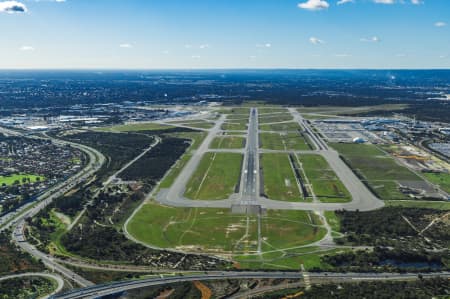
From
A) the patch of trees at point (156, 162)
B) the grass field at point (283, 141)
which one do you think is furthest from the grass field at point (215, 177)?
the grass field at point (283, 141)

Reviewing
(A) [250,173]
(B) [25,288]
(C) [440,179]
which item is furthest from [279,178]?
(B) [25,288]

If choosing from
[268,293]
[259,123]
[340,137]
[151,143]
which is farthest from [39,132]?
[268,293]

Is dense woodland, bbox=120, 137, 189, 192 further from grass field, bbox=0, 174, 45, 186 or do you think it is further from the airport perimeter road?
the airport perimeter road

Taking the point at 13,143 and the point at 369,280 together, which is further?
the point at 13,143

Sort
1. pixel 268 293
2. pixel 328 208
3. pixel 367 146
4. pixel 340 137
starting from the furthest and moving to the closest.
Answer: pixel 340 137
pixel 367 146
pixel 328 208
pixel 268 293

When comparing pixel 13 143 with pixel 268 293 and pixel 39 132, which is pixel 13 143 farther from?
pixel 268 293

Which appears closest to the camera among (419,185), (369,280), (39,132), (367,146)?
(369,280)
